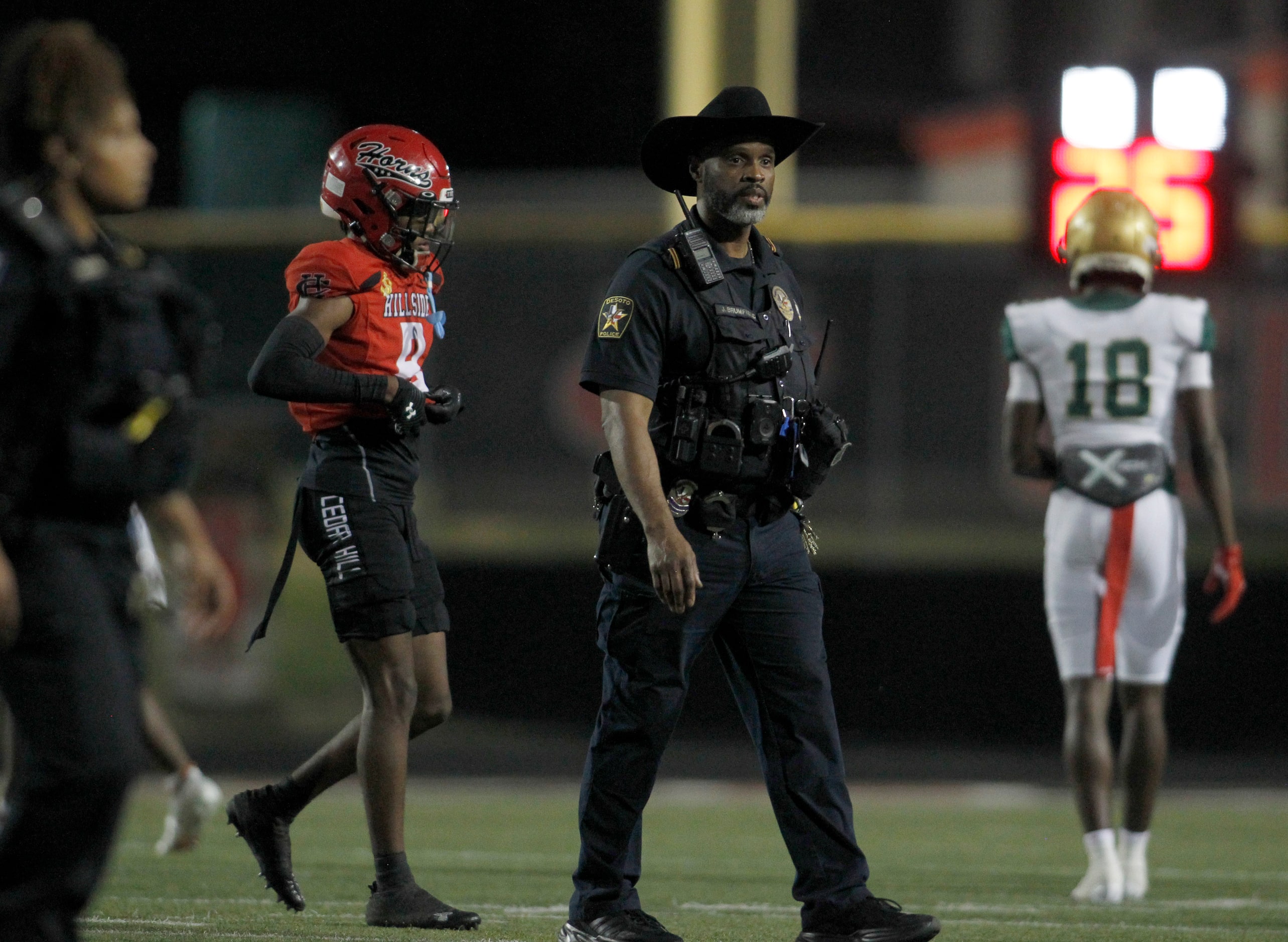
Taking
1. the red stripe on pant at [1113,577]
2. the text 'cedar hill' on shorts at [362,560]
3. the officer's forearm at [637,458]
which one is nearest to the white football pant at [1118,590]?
the red stripe on pant at [1113,577]

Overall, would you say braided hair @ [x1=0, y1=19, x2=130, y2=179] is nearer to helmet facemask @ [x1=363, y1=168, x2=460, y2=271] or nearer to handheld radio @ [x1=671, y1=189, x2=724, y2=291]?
handheld radio @ [x1=671, y1=189, x2=724, y2=291]

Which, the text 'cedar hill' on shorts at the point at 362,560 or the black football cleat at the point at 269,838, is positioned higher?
the text 'cedar hill' on shorts at the point at 362,560

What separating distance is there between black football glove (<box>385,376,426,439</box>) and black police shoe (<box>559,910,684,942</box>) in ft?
4.51

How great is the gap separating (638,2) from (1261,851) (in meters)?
17.2

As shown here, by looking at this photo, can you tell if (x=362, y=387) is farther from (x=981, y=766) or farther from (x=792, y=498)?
(x=981, y=766)

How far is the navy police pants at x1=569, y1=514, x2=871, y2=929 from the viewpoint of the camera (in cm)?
505

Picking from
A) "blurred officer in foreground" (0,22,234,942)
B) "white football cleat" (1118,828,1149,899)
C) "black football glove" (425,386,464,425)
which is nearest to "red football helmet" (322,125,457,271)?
"black football glove" (425,386,464,425)

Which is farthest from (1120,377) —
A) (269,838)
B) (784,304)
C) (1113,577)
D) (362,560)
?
(269,838)

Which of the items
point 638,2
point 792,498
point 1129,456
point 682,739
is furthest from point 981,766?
point 638,2

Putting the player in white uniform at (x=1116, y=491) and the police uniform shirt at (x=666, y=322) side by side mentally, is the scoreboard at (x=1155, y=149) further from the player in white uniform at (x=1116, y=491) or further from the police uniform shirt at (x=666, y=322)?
the police uniform shirt at (x=666, y=322)

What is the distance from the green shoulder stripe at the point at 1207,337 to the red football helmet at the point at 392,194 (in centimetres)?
251

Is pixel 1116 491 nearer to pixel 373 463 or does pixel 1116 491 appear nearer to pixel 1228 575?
pixel 1228 575

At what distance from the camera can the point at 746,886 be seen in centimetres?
692

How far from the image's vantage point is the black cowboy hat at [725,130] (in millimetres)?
5195
